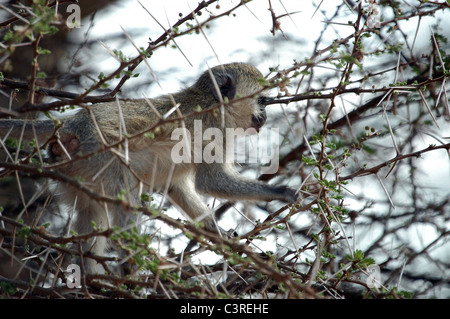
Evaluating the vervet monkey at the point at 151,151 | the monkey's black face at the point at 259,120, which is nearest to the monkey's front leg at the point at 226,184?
the vervet monkey at the point at 151,151

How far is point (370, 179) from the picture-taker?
15.6 ft

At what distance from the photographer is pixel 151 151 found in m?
3.93

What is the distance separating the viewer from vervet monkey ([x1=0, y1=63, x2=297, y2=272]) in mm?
3635

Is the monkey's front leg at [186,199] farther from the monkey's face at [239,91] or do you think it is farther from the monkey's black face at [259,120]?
the monkey's black face at [259,120]

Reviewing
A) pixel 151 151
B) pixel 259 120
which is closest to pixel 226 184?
pixel 259 120

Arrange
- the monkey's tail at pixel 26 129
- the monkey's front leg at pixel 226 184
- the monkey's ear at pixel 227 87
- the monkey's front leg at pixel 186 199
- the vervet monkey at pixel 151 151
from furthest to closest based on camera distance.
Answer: the monkey's front leg at pixel 186 199
the monkey's ear at pixel 227 87
the monkey's front leg at pixel 226 184
the vervet monkey at pixel 151 151
the monkey's tail at pixel 26 129

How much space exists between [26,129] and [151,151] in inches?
36.6

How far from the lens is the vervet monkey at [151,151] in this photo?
3.63 meters

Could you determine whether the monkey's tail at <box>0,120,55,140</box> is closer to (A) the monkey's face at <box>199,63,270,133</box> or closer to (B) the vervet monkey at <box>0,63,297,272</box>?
(B) the vervet monkey at <box>0,63,297,272</box>

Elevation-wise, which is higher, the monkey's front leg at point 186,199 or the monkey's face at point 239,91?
the monkey's face at point 239,91

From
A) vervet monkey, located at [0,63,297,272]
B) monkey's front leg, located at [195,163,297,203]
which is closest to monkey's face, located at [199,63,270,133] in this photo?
vervet monkey, located at [0,63,297,272]

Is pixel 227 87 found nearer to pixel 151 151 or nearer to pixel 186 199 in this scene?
pixel 151 151
